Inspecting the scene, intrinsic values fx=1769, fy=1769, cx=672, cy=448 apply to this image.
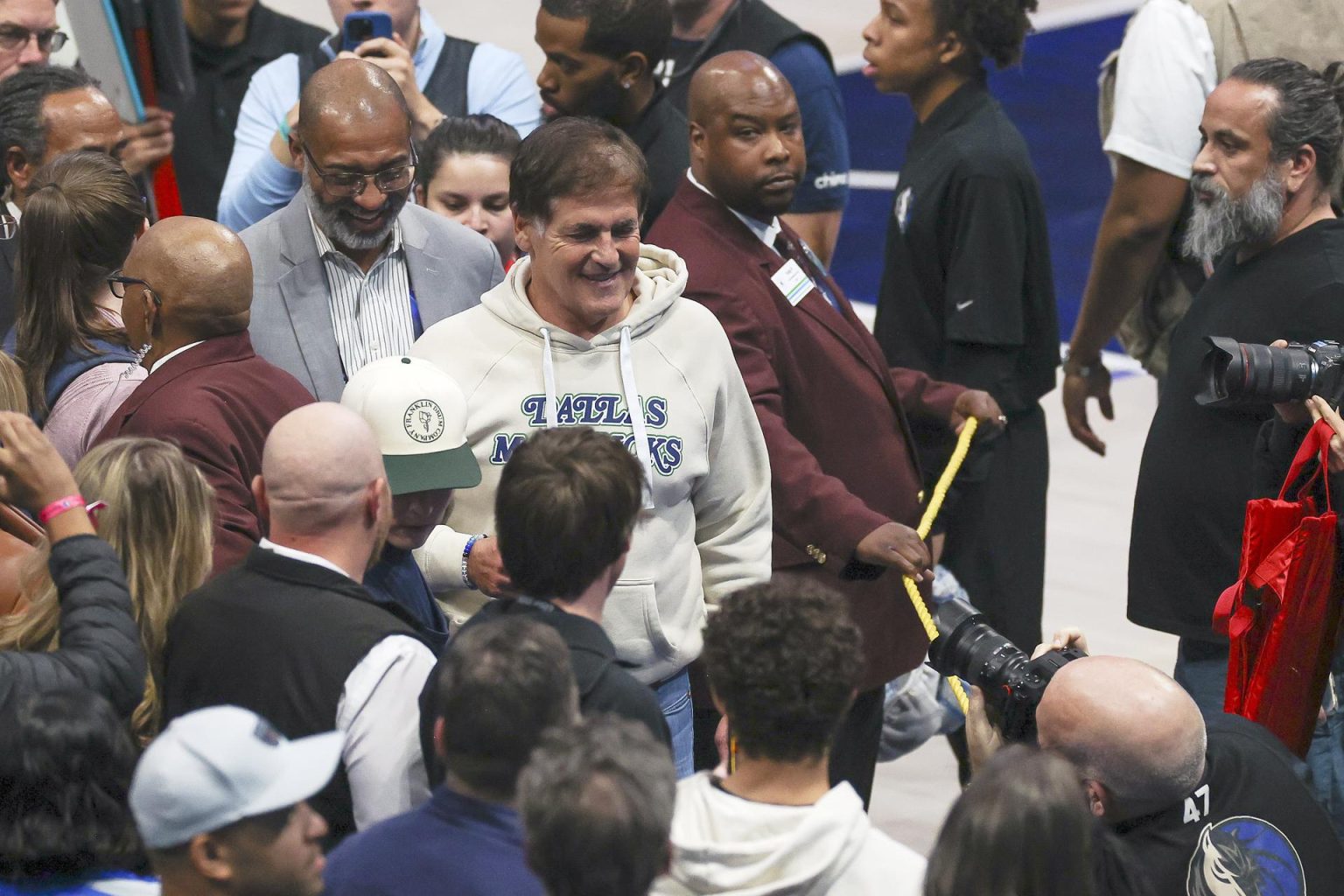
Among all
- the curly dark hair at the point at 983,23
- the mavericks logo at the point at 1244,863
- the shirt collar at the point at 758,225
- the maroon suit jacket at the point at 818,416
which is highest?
the curly dark hair at the point at 983,23

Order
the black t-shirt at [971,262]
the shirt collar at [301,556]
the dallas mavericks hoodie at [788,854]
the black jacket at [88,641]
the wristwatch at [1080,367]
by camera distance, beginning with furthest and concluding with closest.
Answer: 1. the wristwatch at [1080,367]
2. the black t-shirt at [971,262]
3. the shirt collar at [301,556]
4. the black jacket at [88,641]
5. the dallas mavericks hoodie at [788,854]

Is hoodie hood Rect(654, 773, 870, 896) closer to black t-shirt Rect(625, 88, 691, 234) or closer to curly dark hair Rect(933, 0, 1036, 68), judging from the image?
black t-shirt Rect(625, 88, 691, 234)

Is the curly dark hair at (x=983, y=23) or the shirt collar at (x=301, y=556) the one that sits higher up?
the curly dark hair at (x=983, y=23)

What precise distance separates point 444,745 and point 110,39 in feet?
9.80

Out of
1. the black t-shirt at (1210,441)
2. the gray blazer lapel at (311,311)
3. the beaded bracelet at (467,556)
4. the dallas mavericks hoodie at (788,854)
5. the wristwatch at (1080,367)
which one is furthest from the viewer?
the wristwatch at (1080,367)

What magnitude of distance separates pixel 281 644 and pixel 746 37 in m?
3.49

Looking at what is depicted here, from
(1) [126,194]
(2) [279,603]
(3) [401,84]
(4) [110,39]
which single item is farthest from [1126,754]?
(4) [110,39]

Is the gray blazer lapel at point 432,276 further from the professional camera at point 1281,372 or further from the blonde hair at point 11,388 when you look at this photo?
the professional camera at point 1281,372

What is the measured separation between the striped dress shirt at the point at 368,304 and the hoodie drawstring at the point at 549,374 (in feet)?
1.70

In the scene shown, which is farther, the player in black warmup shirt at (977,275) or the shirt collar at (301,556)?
the player in black warmup shirt at (977,275)

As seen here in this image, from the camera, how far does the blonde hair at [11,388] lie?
3.17 metres

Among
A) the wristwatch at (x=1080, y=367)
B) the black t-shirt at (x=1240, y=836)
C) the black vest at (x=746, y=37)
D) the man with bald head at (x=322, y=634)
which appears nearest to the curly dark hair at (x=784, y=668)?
the man with bald head at (x=322, y=634)

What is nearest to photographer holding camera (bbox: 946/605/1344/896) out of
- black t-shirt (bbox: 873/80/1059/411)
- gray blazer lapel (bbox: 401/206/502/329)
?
gray blazer lapel (bbox: 401/206/502/329)

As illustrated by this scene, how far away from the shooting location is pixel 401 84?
4.67m
